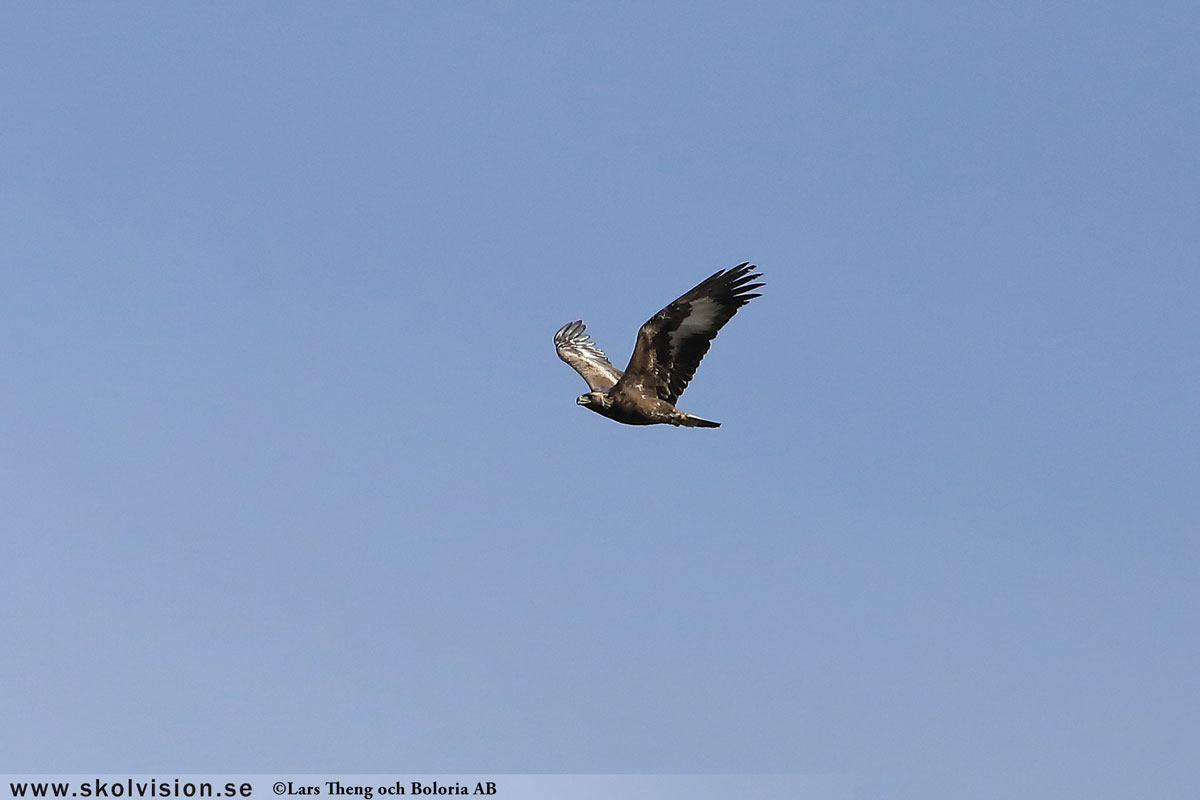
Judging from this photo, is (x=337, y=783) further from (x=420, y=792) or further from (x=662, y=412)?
(x=662, y=412)

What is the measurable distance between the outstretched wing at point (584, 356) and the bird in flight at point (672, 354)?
287cm

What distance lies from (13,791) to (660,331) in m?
17.1

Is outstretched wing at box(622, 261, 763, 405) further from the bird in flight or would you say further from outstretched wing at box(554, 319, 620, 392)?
outstretched wing at box(554, 319, 620, 392)

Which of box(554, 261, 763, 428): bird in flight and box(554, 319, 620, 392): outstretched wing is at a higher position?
box(554, 319, 620, 392): outstretched wing

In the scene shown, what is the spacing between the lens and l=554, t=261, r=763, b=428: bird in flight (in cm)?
2639

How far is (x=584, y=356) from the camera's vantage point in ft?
117

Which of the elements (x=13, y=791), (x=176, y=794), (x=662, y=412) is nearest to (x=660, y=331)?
(x=662, y=412)

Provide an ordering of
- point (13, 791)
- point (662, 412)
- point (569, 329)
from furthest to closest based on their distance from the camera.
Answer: point (569, 329) < point (662, 412) < point (13, 791)

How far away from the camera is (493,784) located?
90.3ft

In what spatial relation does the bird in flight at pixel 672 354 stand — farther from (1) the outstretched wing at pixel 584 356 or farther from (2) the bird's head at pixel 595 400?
(1) the outstretched wing at pixel 584 356

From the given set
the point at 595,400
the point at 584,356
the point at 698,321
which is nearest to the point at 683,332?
the point at 698,321

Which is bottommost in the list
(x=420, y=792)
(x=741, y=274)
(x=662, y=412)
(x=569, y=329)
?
(x=420, y=792)

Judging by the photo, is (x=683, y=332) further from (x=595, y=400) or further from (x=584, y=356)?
(x=584, y=356)

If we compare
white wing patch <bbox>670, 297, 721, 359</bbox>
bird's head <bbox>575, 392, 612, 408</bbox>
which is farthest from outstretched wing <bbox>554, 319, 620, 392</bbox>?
white wing patch <bbox>670, 297, 721, 359</bbox>
